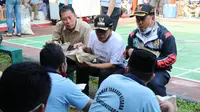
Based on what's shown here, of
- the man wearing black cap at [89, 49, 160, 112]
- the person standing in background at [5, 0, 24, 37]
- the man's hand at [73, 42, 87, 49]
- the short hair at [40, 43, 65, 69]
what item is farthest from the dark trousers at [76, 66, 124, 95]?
the person standing in background at [5, 0, 24, 37]

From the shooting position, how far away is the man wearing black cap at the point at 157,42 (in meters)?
3.79

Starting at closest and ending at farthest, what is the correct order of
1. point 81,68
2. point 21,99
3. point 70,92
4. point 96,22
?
point 21,99, point 70,92, point 96,22, point 81,68

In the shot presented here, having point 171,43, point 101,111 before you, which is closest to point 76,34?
point 171,43

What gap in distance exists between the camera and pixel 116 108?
2.29m

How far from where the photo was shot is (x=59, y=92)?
2537 mm

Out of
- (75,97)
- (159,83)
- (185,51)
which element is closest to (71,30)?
(159,83)

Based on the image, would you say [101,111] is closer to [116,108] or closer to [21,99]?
[116,108]

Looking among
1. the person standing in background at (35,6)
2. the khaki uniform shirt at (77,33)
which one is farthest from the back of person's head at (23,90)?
the person standing in background at (35,6)

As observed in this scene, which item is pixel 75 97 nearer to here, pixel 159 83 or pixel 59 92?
pixel 59 92

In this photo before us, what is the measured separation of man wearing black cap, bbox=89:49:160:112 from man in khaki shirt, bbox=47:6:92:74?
199 centimetres

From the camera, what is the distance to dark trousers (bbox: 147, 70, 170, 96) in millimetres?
3691

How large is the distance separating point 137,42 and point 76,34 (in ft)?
3.30

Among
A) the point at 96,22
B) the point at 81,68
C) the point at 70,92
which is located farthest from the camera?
the point at 81,68

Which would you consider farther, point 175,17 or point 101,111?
point 175,17
